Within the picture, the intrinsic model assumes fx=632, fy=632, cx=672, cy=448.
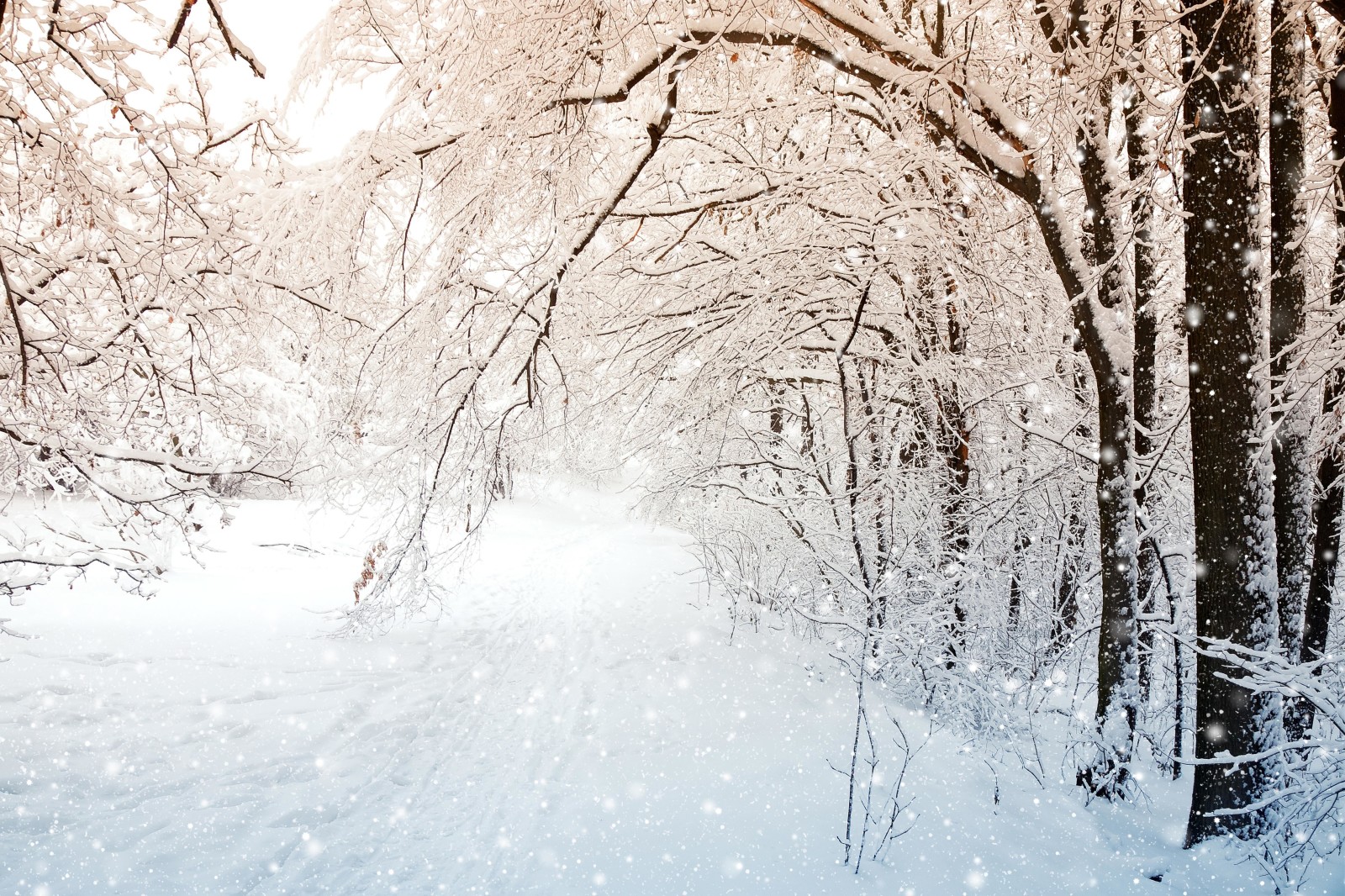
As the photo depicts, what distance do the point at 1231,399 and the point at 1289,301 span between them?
1.18 m

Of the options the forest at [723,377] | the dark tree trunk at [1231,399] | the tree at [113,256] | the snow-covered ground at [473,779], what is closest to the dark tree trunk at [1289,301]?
the forest at [723,377]

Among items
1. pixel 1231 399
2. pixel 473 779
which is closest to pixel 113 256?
pixel 473 779

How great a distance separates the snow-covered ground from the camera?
359 centimetres

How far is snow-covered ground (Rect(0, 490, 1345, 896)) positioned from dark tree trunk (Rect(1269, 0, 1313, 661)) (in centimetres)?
162

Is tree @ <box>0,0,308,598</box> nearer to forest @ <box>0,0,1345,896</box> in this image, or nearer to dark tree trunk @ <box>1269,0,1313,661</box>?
forest @ <box>0,0,1345,896</box>

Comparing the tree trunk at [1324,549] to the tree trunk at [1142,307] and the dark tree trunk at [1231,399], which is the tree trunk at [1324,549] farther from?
the dark tree trunk at [1231,399]

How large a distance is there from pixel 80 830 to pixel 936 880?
5027 millimetres

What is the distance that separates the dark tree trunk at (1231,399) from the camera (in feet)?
11.3

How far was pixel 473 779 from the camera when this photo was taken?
479 centimetres

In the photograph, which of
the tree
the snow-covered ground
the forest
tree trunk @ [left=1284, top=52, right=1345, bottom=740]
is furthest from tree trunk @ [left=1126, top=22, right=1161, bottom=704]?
the tree

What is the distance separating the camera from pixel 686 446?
25.0ft

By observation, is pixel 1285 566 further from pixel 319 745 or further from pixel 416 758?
pixel 319 745

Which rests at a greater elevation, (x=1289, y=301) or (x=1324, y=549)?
(x=1289, y=301)

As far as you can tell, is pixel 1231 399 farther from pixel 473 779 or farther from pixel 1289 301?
pixel 473 779
